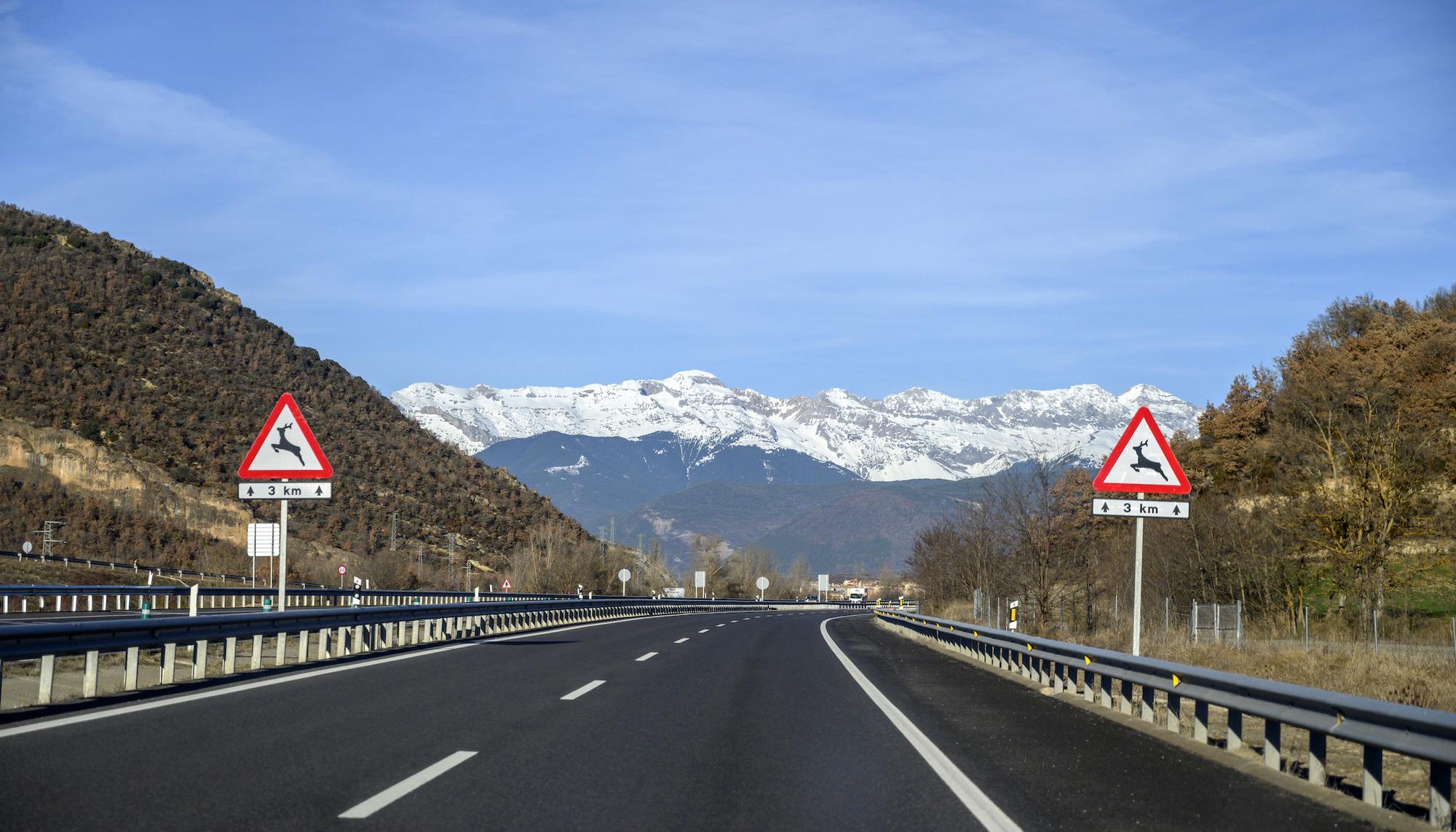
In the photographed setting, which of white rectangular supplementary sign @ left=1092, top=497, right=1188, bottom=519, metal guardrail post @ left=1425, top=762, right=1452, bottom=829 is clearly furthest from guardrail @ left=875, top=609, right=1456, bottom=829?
white rectangular supplementary sign @ left=1092, top=497, right=1188, bottom=519

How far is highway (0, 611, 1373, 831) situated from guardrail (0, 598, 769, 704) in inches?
26.2

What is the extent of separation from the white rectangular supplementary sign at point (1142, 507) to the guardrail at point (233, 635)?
10436 millimetres

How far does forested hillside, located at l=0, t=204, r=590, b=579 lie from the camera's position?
61938mm

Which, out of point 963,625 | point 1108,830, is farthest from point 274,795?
point 963,625

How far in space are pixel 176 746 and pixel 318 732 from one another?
4.19ft

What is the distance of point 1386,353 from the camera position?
63125 mm

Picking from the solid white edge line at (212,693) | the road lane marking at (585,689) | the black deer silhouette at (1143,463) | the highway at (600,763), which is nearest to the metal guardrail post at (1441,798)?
the highway at (600,763)

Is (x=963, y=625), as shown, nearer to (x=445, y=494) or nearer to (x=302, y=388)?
(x=445, y=494)

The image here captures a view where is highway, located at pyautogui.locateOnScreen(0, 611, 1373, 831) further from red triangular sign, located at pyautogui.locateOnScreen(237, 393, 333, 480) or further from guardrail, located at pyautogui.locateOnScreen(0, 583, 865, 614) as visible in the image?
guardrail, located at pyautogui.locateOnScreen(0, 583, 865, 614)

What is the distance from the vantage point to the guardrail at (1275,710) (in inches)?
278

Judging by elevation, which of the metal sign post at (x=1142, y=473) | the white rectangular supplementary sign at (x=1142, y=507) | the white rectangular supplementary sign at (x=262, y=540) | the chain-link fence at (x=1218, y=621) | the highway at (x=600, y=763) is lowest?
the chain-link fence at (x=1218, y=621)

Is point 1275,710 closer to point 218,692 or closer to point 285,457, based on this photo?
point 218,692

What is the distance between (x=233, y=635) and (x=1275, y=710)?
1157 cm

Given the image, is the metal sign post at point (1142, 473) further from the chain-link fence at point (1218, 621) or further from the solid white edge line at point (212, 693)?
the chain-link fence at point (1218, 621)
